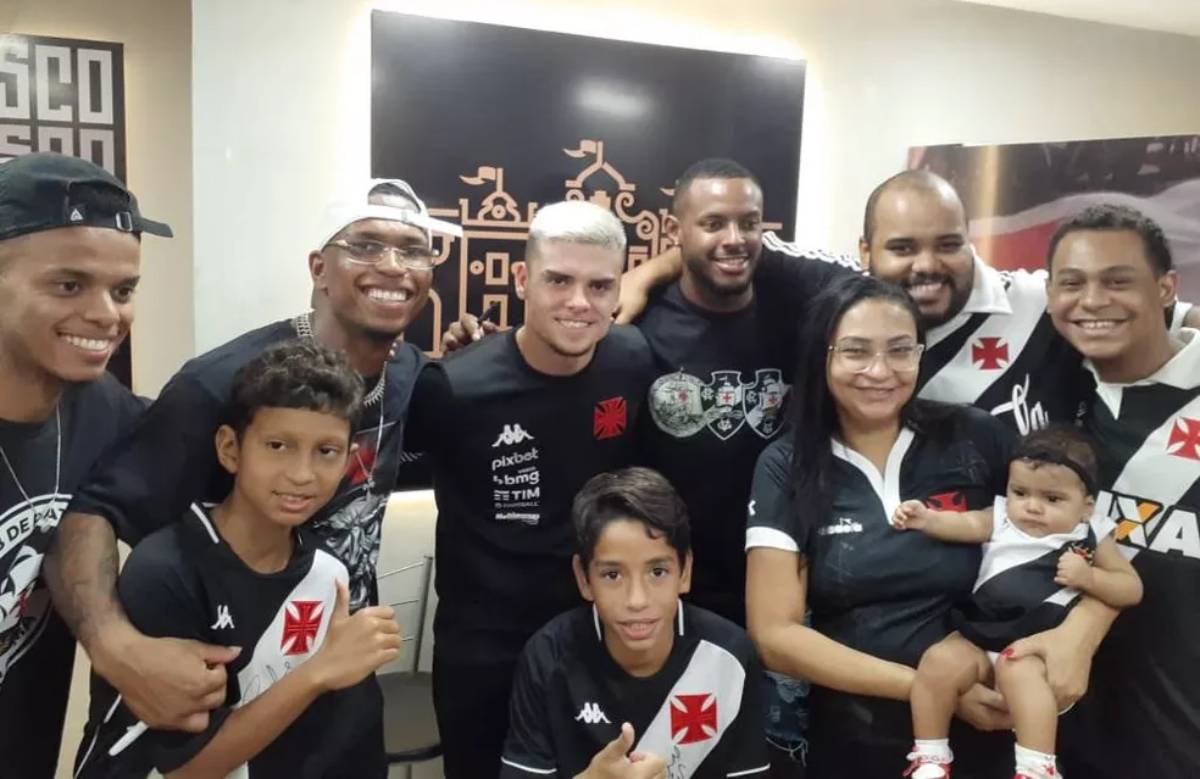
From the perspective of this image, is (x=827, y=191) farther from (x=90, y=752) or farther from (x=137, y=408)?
(x=90, y=752)

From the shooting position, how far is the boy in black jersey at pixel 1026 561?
1650 mm

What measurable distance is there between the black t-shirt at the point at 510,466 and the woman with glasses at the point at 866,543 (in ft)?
1.47

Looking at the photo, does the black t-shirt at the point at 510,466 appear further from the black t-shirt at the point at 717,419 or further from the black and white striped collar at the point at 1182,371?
the black and white striped collar at the point at 1182,371

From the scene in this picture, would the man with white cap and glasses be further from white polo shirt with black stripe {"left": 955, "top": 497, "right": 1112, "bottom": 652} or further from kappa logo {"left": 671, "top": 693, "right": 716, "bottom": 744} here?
A: white polo shirt with black stripe {"left": 955, "top": 497, "right": 1112, "bottom": 652}

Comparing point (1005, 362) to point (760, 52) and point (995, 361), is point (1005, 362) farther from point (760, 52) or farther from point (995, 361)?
point (760, 52)

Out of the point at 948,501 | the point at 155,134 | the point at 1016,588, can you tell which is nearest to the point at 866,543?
the point at 948,501

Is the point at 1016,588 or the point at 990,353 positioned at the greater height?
the point at 990,353

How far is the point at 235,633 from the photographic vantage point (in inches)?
56.5

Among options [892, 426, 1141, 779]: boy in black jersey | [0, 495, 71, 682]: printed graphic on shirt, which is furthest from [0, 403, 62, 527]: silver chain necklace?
[892, 426, 1141, 779]: boy in black jersey

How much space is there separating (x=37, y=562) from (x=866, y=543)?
1481 mm

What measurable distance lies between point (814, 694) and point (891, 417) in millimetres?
588

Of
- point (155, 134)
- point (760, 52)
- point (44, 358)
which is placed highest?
point (760, 52)

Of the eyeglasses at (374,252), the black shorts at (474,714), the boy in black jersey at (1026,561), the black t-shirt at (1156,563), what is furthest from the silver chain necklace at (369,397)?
the black t-shirt at (1156,563)

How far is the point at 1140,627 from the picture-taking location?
186cm
